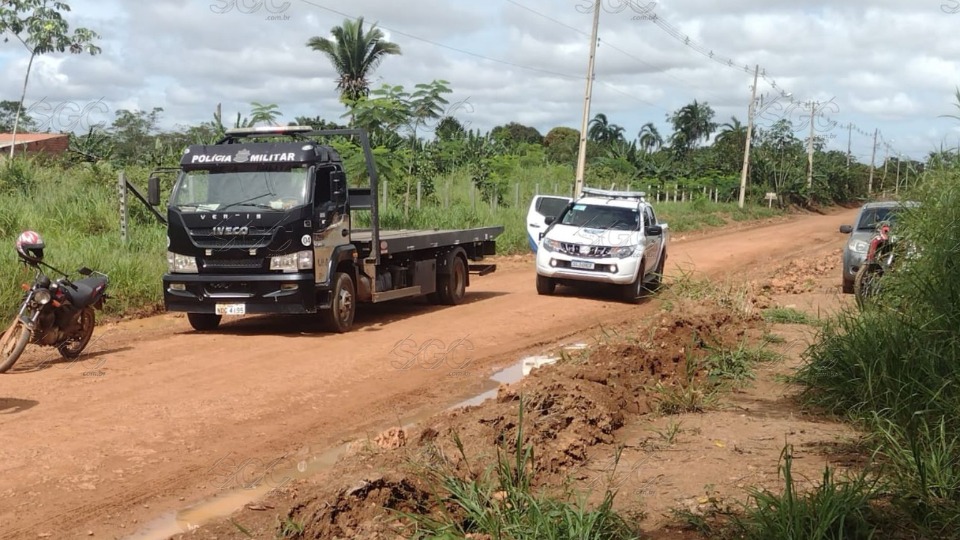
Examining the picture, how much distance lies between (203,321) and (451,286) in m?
4.45

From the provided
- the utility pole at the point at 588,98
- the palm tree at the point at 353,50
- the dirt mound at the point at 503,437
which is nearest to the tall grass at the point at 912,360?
the dirt mound at the point at 503,437

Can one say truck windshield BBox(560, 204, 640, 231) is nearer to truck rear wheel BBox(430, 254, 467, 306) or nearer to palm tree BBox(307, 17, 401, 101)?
truck rear wheel BBox(430, 254, 467, 306)

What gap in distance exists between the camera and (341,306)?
1205cm

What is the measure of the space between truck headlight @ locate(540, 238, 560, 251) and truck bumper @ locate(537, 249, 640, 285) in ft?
0.25

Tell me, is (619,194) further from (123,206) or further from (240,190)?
(123,206)

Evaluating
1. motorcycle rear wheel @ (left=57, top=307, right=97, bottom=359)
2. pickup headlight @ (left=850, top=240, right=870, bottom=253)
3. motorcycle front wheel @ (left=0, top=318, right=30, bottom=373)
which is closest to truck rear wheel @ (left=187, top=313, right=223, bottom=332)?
motorcycle rear wheel @ (left=57, top=307, right=97, bottom=359)

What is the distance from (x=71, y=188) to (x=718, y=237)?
23.8 metres

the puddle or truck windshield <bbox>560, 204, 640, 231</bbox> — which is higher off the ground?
truck windshield <bbox>560, 204, 640, 231</bbox>

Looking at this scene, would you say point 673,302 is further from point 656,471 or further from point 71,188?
point 71,188

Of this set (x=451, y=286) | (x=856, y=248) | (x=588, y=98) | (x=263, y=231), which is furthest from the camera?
(x=588, y=98)

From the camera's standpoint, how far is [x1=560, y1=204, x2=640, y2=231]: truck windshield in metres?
16.4

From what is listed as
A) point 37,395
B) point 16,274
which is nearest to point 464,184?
point 16,274

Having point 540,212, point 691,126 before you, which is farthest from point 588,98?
point 691,126

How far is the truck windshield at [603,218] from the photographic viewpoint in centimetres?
1641
